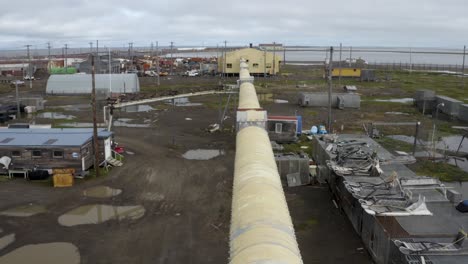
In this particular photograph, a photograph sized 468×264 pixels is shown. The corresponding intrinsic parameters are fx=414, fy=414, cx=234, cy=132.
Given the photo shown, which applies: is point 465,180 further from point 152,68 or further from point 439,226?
point 152,68

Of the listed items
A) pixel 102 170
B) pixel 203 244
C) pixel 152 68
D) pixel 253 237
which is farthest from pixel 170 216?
pixel 152 68

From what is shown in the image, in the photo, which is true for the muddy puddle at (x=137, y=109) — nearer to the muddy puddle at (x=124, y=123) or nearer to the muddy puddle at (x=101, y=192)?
the muddy puddle at (x=124, y=123)

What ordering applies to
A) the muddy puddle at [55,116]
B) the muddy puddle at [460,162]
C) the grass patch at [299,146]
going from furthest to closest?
the muddy puddle at [55,116] < the grass patch at [299,146] < the muddy puddle at [460,162]

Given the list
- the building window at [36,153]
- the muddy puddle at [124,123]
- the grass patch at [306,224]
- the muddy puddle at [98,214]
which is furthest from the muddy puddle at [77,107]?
the grass patch at [306,224]

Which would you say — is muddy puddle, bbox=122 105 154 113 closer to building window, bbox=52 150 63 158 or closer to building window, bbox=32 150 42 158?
building window, bbox=32 150 42 158

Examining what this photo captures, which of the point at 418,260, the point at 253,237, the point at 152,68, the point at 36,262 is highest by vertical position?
the point at 152,68

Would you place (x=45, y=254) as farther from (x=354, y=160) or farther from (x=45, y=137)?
(x=354, y=160)

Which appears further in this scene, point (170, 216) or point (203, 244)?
point (170, 216)
